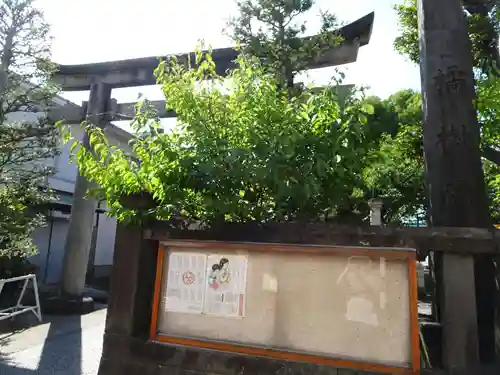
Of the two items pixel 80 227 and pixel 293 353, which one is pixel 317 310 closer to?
pixel 293 353

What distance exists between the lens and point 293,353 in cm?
327

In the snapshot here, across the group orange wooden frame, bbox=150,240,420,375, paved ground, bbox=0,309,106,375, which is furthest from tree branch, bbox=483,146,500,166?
paved ground, bbox=0,309,106,375

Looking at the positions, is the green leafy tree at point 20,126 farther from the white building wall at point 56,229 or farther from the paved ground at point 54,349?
the white building wall at point 56,229

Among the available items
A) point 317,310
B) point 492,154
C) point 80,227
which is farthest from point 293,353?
point 80,227

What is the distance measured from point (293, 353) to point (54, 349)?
576cm

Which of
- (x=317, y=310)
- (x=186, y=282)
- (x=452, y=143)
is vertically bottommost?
(x=317, y=310)

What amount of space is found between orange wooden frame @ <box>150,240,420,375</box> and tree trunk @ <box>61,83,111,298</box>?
833 cm

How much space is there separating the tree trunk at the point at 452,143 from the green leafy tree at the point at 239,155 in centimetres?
102

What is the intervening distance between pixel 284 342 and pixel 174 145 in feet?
6.81

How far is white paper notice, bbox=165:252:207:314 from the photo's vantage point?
3.64m

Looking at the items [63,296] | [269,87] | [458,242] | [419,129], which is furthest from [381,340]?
[63,296]

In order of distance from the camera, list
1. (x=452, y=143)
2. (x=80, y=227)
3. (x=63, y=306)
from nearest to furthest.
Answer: (x=452, y=143), (x=63, y=306), (x=80, y=227)

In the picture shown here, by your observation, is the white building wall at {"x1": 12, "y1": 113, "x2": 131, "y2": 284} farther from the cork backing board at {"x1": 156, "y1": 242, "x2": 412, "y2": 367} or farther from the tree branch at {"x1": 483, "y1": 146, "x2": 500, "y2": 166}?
the tree branch at {"x1": 483, "y1": 146, "x2": 500, "y2": 166}

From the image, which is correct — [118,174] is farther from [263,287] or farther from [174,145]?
[263,287]
